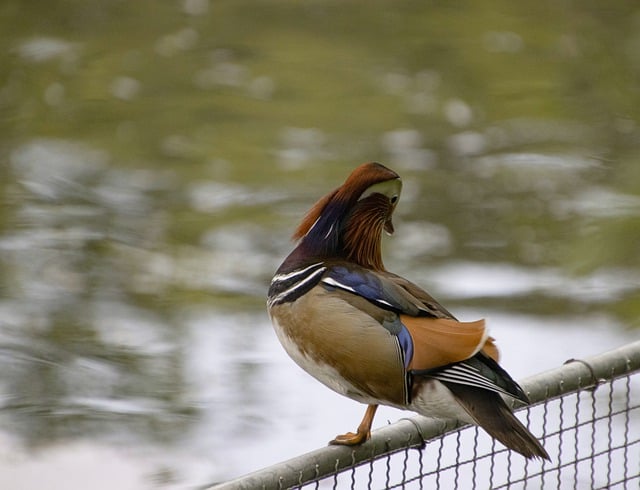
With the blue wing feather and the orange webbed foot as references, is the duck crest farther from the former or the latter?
the orange webbed foot

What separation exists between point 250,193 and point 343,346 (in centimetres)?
256

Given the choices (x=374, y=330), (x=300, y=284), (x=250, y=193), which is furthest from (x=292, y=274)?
(x=250, y=193)

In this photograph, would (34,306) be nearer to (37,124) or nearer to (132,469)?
(132,469)

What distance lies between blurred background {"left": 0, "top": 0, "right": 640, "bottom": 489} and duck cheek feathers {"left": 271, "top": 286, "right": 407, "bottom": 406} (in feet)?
3.57

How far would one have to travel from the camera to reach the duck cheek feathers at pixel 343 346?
4.00ft

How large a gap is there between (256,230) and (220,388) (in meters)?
0.93

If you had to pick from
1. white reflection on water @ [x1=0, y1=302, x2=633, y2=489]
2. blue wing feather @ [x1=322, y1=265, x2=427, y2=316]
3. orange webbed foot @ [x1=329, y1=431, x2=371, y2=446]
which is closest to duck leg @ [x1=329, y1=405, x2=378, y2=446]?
orange webbed foot @ [x1=329, y1=431, x2=371, y2=446]

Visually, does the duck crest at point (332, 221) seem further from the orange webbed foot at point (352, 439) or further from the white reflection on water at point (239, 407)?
the white reflection on water at point (239, 407)

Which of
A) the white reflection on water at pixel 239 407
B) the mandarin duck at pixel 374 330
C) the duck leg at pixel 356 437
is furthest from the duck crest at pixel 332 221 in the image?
the white reflection on water at pixel 239 407

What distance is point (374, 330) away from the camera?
1.22 m

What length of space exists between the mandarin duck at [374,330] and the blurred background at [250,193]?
3.55ft

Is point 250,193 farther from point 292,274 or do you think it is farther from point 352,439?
point 352,439

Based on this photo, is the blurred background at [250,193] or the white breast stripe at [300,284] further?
the blurred background at [250,193]

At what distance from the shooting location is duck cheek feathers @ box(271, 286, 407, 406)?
4.00ft
